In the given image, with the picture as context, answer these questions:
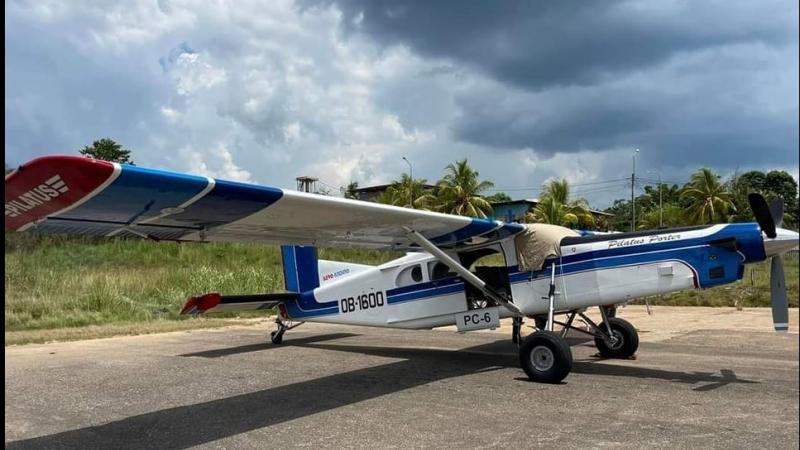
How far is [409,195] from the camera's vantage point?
53.7 m

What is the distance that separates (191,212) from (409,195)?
1873 inches

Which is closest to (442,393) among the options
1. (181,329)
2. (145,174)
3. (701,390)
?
(701,390)

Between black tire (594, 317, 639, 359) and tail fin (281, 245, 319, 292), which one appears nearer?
black tire (594, 317, 639, 359)

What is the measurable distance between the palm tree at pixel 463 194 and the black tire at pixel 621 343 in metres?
45.2

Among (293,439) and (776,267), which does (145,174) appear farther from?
(776,267)

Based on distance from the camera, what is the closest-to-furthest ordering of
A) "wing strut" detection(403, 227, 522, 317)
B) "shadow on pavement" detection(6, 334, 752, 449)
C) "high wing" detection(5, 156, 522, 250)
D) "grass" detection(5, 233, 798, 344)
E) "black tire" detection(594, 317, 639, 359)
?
1. "high wing" detection(5, 156, 522, 250)
2. "shadow on pavement" detection(6, 334, 752, 449)
3. "wing strut" detection(403, 227, 522, 317)
4. "black tire" detection(594, 317, 639, 359)
5. "grass" detection(5, 233, 798, 344)

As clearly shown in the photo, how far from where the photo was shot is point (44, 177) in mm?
4191

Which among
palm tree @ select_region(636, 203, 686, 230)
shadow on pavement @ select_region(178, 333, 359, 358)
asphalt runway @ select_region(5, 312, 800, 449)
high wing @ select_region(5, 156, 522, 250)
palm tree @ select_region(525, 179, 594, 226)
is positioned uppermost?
palm tree @ select_region(525, 179, 594, 226)

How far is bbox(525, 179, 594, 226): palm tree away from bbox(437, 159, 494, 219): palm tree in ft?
20.0

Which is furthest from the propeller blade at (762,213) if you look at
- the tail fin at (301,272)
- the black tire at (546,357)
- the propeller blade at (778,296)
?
the tail fin at (301,272)

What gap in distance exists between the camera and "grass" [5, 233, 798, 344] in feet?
54.0

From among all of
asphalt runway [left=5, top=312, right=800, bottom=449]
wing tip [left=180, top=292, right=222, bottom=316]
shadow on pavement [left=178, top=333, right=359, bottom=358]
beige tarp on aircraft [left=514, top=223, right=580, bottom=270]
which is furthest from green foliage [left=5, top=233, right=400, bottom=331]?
beige tarp on aircraft [left=514, top=223, right=580, bottom=270]

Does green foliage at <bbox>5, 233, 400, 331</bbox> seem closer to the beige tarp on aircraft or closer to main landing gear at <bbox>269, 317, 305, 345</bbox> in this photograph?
main landing gear at <bbox>269, 317, 305, 345</bbox>

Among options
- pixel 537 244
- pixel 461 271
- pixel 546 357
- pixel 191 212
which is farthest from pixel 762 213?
pixel 191 212
